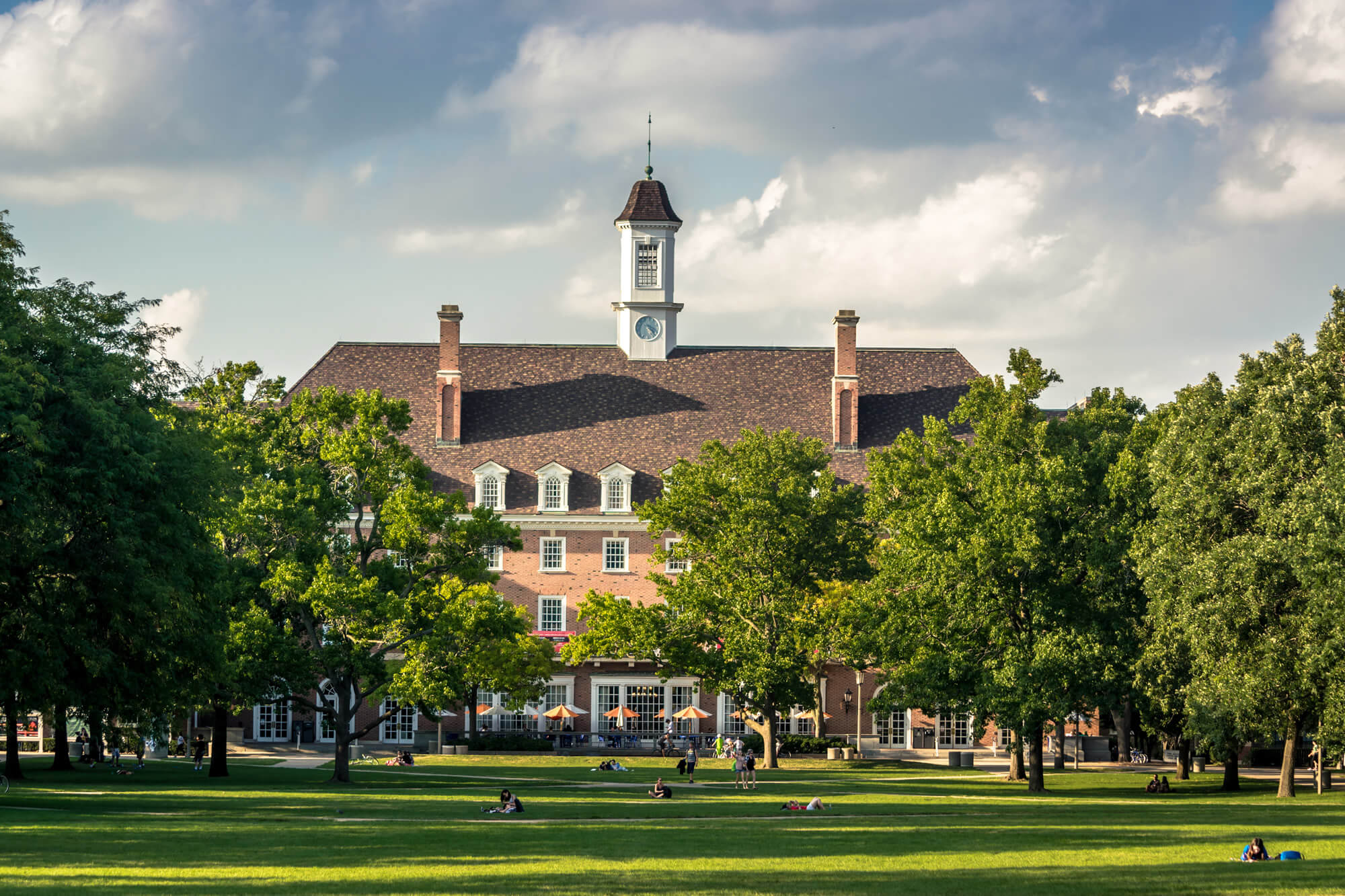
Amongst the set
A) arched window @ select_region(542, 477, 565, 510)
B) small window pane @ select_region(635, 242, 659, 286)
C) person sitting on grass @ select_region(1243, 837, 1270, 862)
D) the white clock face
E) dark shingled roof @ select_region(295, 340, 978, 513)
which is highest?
small window pane @ select_region(635, 242, 659, 286)

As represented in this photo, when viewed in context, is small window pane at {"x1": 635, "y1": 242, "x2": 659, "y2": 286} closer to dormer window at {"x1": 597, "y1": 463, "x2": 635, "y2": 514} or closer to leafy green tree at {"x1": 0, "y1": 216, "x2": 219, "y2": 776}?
dormer window at {"x1": 597, "y1": 463, "x2": 635, "y2": 514}

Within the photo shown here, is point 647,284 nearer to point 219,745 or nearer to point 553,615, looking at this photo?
point 553,615

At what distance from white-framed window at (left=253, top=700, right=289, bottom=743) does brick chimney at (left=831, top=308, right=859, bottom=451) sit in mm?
31364

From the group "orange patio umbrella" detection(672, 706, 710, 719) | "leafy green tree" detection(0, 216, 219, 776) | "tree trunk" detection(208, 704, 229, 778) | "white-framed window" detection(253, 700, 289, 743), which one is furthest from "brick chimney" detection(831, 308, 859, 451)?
"leafy green tree" detection(0, 216, 219, 776)

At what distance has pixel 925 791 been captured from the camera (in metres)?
46.0

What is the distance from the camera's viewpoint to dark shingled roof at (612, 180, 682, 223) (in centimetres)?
8656

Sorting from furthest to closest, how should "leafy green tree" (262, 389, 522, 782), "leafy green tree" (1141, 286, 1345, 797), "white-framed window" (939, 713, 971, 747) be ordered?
"white-framed window" (939, 713, 971, 747) → "leafy green tree" (262, 389, 522, 782) → "leafy green tree" (1141, 286, 1345, 797)

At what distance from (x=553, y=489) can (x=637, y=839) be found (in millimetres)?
50829

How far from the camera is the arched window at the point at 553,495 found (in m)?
78.8

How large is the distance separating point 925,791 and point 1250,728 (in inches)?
371

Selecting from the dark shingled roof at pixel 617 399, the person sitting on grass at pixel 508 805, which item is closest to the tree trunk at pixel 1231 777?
the person sitting on grass at pixel 508 805

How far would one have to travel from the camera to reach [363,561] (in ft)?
162

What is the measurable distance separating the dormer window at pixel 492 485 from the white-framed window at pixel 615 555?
5.71 meters

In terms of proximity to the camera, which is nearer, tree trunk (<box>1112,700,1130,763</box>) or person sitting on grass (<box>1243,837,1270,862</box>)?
person sitting on grass (<box>1243,837,1270,862</box>)
